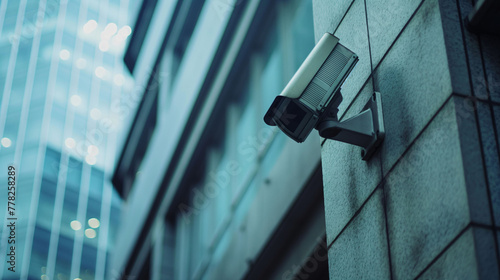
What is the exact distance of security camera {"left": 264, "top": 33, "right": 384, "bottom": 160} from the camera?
4359 millimetres

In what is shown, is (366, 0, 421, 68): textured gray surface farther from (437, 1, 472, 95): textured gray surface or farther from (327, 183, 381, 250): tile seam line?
(327, 183, 381, 250): tile seam line

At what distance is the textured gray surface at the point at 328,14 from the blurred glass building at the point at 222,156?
8.08 feet

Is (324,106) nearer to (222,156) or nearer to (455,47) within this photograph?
(455,47)

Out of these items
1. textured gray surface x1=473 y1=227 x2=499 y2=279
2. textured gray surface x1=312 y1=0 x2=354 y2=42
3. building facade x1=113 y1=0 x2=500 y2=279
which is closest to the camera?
textured gray surface x1=473 y1=227 x2=499 y2=279

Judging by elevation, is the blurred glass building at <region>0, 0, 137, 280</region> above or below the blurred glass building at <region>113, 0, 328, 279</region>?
below

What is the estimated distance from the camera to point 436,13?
12.9ft

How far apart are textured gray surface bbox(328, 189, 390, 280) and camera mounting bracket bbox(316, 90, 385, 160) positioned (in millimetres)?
356

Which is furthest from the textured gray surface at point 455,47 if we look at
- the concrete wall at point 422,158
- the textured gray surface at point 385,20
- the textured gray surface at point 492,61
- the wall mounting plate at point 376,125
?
the wall mounting plate at point 376,125

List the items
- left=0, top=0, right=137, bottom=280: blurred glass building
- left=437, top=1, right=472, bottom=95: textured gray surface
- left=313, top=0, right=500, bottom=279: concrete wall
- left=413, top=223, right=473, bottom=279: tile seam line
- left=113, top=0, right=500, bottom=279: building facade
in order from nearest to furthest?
left=413, top=223, right=473, bottom=279: tile seam line < left=313, top=0, right=500, bottom=279: concrete wall < left=113, top=0, right=500, bottom=279: building facade < left=437, top=1, right=472, bottom=95: textured gray surface < left=0, top=0, right=137, bottom=280: blurred glass building

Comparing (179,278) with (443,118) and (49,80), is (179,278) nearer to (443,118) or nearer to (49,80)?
(443,118)

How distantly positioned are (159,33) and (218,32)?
6.42 meters

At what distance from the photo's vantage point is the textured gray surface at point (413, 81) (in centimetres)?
380

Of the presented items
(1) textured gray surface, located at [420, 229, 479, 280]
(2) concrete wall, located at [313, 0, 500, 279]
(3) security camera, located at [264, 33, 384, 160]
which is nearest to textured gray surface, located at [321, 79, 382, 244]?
(2) concrete wall, located at [313, 0, 500, 279]

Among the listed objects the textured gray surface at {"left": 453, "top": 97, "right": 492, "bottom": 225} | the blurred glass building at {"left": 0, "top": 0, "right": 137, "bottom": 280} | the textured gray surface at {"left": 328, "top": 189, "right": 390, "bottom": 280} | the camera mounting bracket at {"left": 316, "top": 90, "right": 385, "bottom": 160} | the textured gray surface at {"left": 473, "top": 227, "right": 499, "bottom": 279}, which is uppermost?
the textured gray surface at {"left": 453, "top": 97, "right": 492, "bottom": 225}
